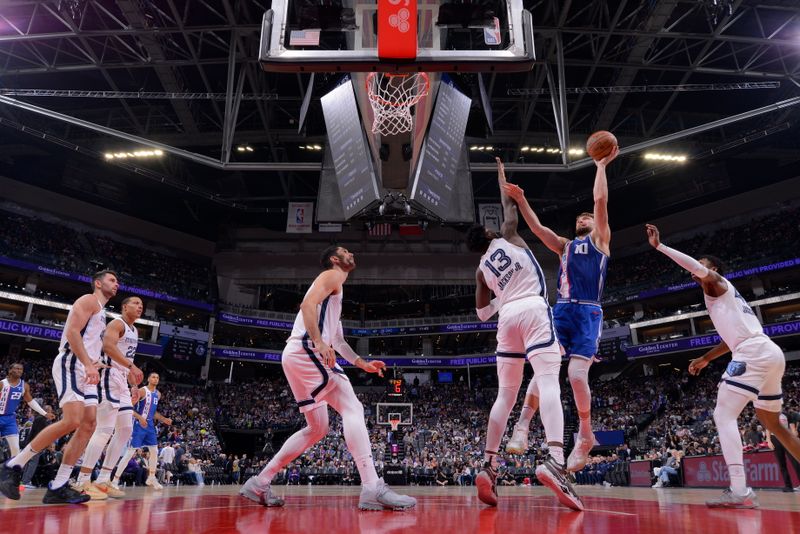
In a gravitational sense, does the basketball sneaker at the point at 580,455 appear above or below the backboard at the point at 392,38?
below

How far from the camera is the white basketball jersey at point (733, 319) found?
14.8 ft

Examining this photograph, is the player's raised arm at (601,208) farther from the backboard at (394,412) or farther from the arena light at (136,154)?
the arena light at (136,154)

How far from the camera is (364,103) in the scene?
12.3 metres

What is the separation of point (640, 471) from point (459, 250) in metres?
22.6

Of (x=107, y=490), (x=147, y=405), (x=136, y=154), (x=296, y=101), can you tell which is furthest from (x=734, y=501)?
(x=136, y=154)

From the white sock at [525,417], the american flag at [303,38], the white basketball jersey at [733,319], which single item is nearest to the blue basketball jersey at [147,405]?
the american flag at [303,38]

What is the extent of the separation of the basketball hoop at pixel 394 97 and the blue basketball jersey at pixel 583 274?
22.0 feet

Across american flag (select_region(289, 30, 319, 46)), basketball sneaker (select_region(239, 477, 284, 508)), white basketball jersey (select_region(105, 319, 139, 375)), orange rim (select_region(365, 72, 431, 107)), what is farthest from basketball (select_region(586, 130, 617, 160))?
orange rim (select_region(365, 72, 431, 107))

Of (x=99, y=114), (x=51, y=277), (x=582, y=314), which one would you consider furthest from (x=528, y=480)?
(x=51, y=277)

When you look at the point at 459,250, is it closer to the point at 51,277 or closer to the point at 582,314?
the point at 51,277

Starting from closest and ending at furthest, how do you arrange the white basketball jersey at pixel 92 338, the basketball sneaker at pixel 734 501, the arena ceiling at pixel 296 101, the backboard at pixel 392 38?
1. the basketball sneaker at pixel 734 501
2. the white basketball jersey at pixel 92 338
3. the backboard at pixel 392 38
4. the arena ceiling at pixel 296 101

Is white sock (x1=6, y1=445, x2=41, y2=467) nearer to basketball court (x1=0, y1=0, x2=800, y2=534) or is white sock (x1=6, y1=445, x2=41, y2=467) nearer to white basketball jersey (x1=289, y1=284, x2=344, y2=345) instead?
basketball court (x1=0, y1=0, x2=800, y2=534)

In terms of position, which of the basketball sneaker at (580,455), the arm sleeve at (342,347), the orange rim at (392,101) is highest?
the orange rim at (392,101)

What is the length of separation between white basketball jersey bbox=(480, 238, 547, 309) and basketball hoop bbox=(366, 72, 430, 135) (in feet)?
22.4
